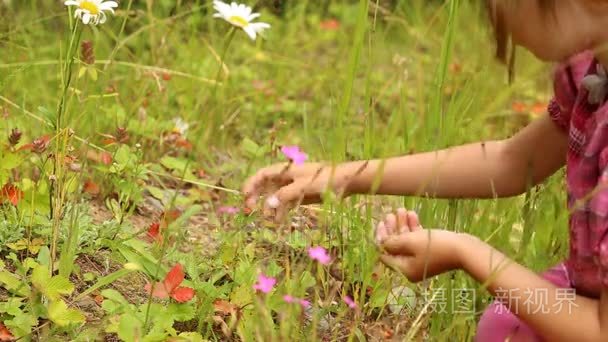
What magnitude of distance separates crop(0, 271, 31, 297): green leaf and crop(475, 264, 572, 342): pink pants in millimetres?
746

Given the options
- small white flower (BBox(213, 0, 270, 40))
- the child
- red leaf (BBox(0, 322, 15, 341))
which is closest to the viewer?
the child

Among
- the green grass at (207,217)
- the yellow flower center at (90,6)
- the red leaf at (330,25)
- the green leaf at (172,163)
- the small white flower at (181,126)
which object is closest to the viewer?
the green grass at (207,217)

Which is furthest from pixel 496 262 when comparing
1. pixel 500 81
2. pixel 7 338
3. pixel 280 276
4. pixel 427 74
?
pixel 427 74

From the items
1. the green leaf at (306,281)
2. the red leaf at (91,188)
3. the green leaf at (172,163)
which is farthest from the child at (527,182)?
the green leaf at (172,163)

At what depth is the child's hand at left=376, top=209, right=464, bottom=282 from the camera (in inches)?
60.2

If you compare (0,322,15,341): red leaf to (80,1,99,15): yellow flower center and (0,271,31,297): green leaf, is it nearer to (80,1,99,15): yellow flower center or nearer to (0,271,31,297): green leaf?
(0,271,31,297): green leaf

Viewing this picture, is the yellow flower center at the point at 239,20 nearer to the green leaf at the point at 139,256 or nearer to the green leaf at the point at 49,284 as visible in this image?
the green leaf at the point at 139,256

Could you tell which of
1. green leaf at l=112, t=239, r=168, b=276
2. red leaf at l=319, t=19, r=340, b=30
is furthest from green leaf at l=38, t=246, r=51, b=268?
red leaf at l=319, t=19, r=340, b=30

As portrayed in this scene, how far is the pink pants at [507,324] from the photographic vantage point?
1.72 m

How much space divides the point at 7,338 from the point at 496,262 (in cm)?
71

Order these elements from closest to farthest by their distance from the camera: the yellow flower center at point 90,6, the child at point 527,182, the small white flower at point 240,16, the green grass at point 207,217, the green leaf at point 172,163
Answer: the child at point 527,182, the green grass at point 207,217, the yellow flower center at point 90,6, the small white flower at point 240,16, the green leaf at point 172,163

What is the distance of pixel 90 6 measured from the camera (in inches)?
70.1

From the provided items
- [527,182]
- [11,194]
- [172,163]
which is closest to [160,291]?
[11,194]

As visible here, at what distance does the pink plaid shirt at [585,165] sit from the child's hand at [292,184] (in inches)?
13.2
